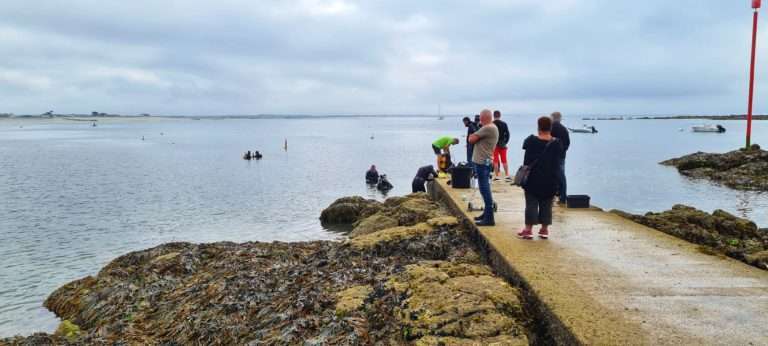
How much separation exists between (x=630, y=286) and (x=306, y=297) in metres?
3.74

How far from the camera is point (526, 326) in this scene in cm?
494

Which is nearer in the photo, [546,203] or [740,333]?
[740,333]

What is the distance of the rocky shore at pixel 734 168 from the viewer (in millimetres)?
25906

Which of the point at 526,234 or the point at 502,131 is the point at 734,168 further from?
the point at 526,234

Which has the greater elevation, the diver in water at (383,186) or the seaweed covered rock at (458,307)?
the seaweed covered rock at (458,307)

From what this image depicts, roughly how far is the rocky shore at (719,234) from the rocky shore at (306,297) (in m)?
3.25

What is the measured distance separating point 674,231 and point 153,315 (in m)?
8.55

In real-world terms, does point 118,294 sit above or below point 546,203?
below

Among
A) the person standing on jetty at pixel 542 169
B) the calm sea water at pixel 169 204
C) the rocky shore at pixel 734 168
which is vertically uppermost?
the person standing on jetty at pixel 542 169

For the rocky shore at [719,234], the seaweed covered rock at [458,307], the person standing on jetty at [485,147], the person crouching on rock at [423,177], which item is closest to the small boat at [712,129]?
the person crouching on rock at [423,177]

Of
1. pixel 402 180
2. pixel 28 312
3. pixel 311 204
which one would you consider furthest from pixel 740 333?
pixel 402 180

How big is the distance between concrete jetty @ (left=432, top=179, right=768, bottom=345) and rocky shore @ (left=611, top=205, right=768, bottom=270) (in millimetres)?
417

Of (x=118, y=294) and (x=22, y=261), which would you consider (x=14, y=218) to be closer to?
(x=22, y=261)

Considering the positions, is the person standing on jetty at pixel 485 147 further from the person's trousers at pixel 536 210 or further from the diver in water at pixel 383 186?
the diver in water at pixel 383 186
